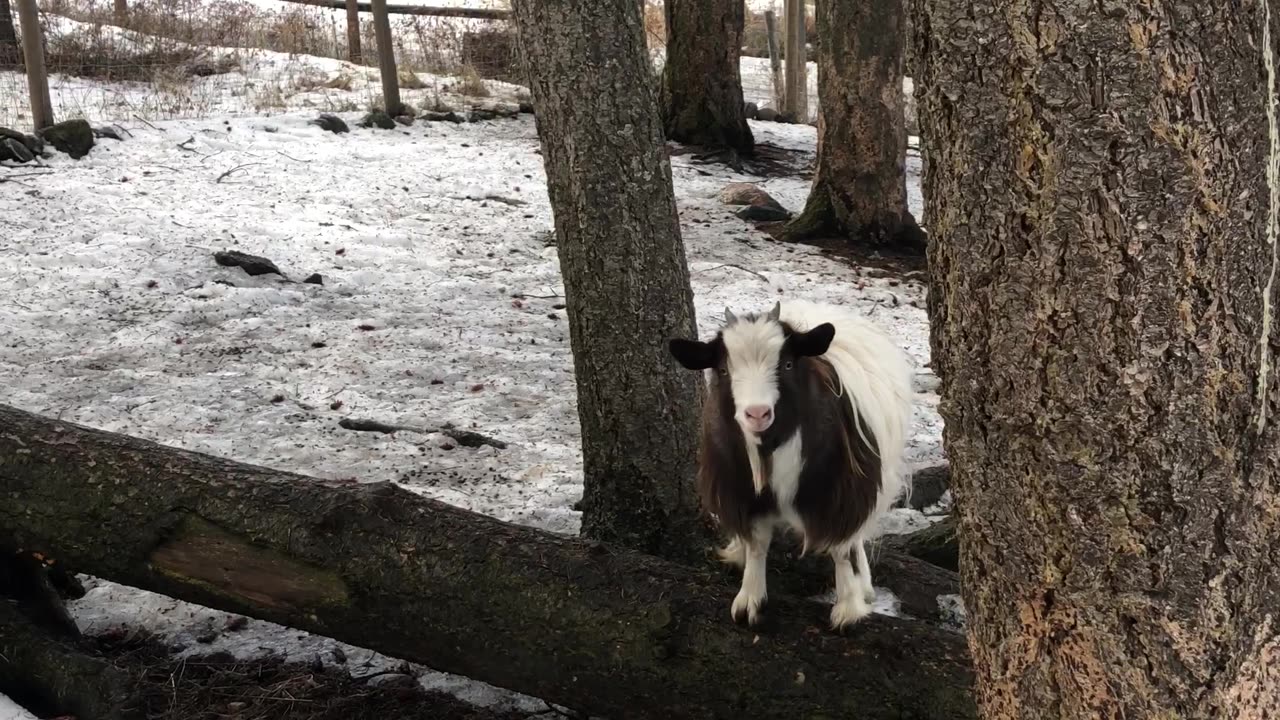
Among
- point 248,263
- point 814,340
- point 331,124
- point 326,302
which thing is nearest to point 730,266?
point 326,302

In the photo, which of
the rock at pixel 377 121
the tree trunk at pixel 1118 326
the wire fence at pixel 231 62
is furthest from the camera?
the wire fence at pixel 231 62

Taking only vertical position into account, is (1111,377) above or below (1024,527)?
above

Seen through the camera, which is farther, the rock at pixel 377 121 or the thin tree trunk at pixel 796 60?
the thin tree trunk at pixel 796 60

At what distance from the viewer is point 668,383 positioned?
4.08 m

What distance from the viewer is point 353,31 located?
14.4 m

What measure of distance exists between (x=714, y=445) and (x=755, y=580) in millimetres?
465

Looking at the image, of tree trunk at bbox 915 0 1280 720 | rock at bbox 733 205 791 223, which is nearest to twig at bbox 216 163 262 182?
Answer: rock at bbox 733 205 791 223

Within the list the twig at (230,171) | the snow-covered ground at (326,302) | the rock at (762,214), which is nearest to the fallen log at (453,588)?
the snow-covered ground at (326,302)

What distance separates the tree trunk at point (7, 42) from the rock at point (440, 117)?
Result: 4847 millimetres

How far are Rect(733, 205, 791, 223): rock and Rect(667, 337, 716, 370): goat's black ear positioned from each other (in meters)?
7.00

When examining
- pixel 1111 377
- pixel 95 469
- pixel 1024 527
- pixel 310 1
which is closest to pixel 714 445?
pixel 1024 527

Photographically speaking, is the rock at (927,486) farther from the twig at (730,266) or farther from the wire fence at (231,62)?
the wire fence at (231,62)

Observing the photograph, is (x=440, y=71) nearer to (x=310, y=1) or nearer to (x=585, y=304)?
(x=310, y=1)

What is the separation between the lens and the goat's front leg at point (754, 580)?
3.38 m
